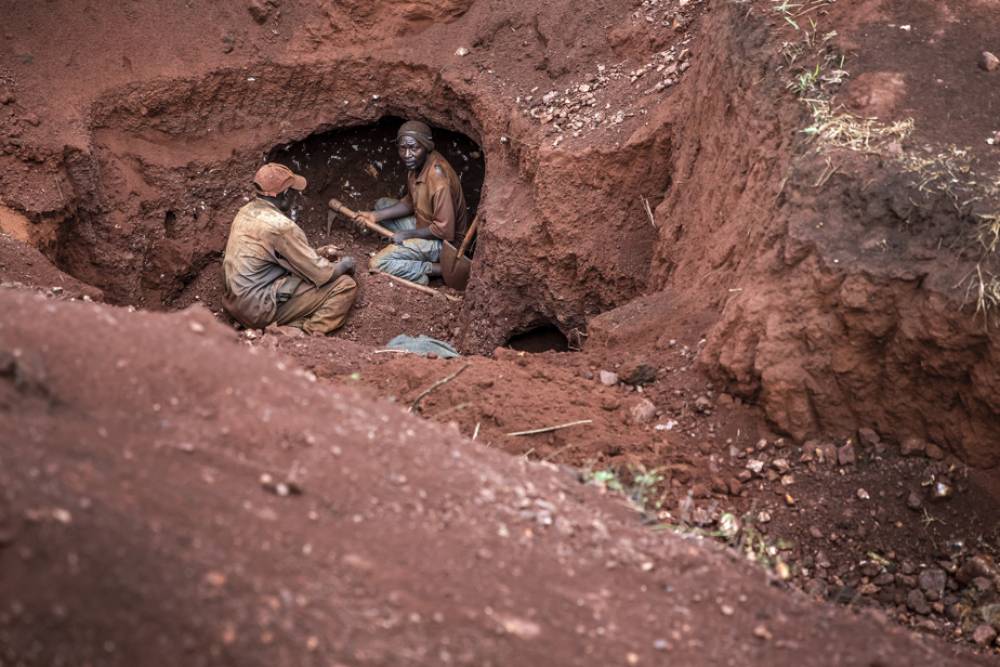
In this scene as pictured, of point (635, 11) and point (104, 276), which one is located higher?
point (635, 11)

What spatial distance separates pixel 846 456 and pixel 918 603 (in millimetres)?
709

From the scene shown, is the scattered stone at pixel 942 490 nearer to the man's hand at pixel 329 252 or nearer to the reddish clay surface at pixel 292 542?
the reddish clay surface at pixel 292 542

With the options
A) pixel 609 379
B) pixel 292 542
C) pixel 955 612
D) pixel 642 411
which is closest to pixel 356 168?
pixel 609 379

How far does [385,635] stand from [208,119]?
6289mm

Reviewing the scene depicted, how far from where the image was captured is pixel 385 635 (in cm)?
287

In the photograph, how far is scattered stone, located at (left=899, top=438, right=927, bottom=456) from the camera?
4.74m

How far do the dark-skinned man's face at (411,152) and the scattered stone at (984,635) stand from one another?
223 inches

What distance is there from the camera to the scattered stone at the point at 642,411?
16.8 feet

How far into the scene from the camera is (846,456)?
476cm

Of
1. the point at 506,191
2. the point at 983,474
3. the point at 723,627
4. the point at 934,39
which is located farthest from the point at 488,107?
the point at 723,627

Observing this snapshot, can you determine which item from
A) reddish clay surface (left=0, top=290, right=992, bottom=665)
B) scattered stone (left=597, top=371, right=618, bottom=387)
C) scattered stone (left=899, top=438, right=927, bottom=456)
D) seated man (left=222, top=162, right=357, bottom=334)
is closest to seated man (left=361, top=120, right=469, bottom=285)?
seated man (left=222, top=162, right=357, bottom=334)

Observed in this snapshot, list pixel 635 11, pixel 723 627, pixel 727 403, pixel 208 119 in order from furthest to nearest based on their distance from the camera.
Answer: pixel 208 119
pixel 635 11
pixel 727 403
pixel 723 627

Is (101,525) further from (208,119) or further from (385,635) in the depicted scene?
(208,119)

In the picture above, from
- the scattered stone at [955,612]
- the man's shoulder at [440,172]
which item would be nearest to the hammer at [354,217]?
the man's shoulder at [440,172]
